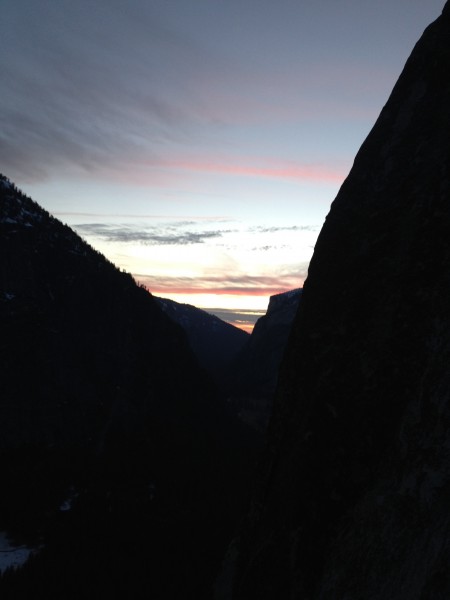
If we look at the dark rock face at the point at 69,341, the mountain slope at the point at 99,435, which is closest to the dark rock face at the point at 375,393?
the mountain slope at the point at 99,435

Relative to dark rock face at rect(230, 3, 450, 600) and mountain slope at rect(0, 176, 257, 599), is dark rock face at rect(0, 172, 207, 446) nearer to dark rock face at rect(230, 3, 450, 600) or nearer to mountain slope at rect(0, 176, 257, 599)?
mountain slope at rect(0, 176, 257, 599)

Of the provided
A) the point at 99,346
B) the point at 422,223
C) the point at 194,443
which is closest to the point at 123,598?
the point at 422,223

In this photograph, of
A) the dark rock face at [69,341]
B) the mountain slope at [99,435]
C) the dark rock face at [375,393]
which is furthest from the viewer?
the dark rock face at [69,341]

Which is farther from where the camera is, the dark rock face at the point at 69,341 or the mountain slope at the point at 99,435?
the dark rock face at the point at 69,341

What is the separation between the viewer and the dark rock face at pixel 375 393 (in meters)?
5.60

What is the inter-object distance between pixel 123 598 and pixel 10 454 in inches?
1739

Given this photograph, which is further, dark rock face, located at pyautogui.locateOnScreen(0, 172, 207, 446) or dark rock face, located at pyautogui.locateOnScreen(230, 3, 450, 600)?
dark rock face, located at pyautogui.locateOnScreen(0, 172, 207, 446)

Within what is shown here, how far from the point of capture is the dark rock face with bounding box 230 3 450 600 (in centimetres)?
560

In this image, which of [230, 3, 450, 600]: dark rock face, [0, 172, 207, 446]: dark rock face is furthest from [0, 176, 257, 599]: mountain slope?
[230, 3, 450, 600]: dark rock face

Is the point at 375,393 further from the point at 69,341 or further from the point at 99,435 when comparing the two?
the point at 69,341

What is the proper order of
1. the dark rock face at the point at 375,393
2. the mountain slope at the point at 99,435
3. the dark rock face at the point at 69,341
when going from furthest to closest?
1. the dark rock face at the point at 69,341
2. the mountain slope at the point at 99,435
3. the dark rock face at the point at 375,393

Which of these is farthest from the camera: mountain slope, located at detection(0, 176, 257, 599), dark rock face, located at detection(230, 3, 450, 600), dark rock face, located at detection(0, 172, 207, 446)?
dark rock face, located at detection(0, 172, 207, 446)

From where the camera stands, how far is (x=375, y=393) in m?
6.84

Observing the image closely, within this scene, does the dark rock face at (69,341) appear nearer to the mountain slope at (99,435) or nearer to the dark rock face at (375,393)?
the mountain slope at (99,435)
